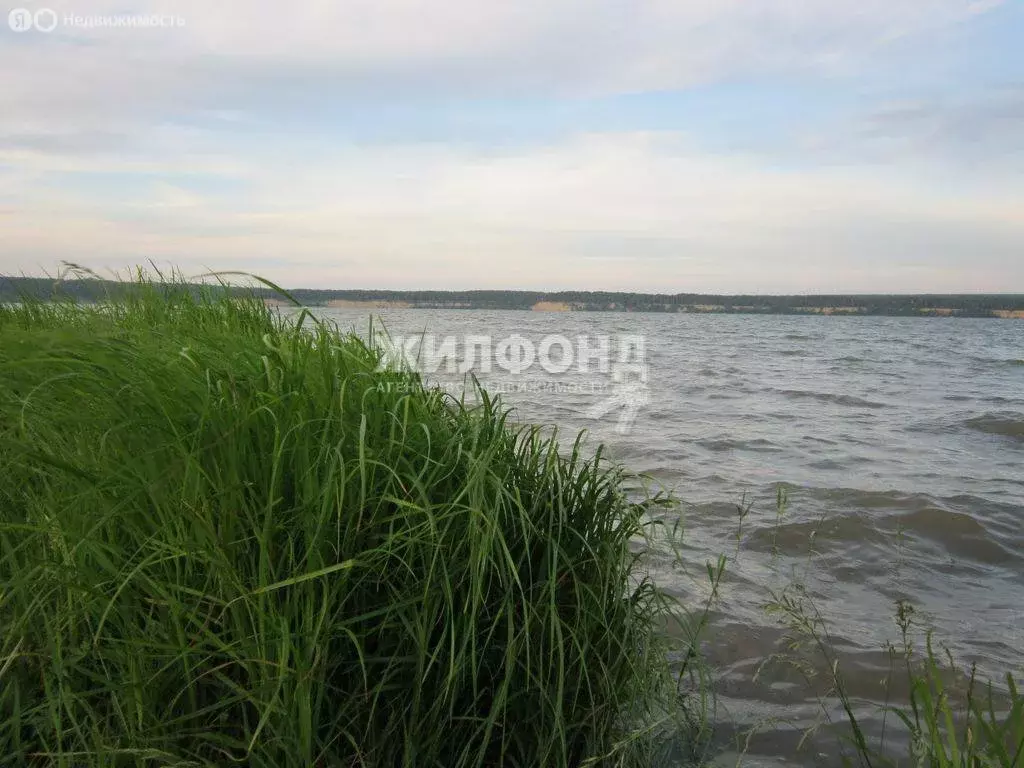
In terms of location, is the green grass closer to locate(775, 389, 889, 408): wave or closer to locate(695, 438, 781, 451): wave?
locate(695, 438, 781, 451): wave

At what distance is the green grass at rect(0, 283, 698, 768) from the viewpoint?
69.6 inches

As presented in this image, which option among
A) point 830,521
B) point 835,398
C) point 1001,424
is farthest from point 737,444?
point 835,398

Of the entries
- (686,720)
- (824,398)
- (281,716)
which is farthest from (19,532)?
(824,398)

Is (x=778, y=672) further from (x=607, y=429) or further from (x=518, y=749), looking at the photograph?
(x=607, y=429)

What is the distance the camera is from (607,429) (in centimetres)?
916

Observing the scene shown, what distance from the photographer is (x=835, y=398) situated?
13062 millimetres

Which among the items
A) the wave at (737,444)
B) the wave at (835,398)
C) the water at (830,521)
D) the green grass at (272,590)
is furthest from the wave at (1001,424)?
the green grass at (272,590)

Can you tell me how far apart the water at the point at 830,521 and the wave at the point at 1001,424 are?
0.12ft

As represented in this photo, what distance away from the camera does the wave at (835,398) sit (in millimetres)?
12259

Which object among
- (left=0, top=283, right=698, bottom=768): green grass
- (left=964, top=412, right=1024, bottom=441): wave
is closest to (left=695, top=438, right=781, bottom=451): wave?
(left=964, top=412, right=1024, bottom=441): wave

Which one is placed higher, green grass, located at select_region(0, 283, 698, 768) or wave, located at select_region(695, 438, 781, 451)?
green grass, located at select_region(0, 283, 698, 768)

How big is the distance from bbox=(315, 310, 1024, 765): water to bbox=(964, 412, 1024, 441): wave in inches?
1.4

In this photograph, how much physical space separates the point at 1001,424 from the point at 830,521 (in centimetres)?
665

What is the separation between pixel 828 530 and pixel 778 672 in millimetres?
2368
